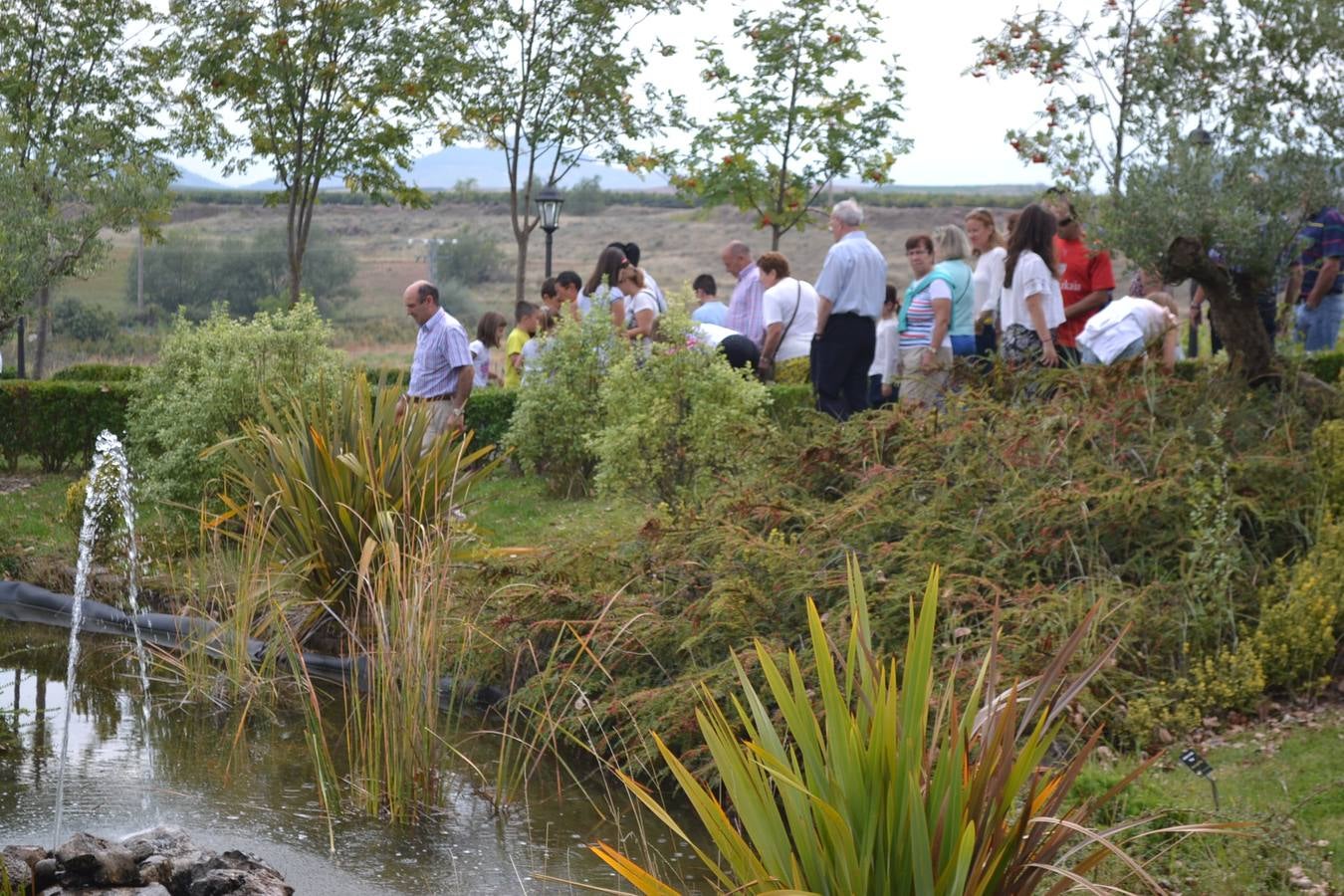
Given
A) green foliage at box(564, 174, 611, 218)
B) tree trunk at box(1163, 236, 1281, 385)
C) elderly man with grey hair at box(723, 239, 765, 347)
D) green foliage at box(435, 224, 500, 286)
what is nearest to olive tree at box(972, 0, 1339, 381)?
tree trunk at box(1163, 236, 1281, 385)

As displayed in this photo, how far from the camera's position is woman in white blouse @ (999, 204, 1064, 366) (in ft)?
29.0

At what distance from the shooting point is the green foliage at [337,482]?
703 centimetres

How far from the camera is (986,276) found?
971 centimetres

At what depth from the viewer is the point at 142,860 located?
174 inches

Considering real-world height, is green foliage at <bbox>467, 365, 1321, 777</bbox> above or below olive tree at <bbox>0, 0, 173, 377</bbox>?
below

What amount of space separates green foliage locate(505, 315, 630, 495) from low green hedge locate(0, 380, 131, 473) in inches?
166

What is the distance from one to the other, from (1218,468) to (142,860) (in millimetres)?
4954

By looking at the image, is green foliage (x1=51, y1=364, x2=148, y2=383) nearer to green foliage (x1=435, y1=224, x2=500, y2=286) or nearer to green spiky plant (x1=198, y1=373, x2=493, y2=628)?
green spiky plant (x1=198, y1=373, x2=493, y2=628)

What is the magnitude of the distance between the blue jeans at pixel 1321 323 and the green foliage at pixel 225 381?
25.6 ft

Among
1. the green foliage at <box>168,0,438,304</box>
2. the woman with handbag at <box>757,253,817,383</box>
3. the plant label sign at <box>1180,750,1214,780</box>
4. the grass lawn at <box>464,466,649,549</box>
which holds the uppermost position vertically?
the green foliage at <box>168,0,438,304</box>

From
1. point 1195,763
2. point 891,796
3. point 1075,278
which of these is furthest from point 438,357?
point 891,796

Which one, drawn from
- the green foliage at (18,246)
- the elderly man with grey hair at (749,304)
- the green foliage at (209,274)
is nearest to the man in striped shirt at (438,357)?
the elderly man with grey hair at (749,304)

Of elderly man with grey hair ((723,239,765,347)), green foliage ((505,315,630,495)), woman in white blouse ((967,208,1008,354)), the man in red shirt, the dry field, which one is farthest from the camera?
the dry field

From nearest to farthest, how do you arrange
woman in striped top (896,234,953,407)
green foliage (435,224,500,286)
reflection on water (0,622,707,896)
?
reflection on water (0,622,707,896) < woman in striped top (896,234,953,407) < green foliage (435,224,500,286)
